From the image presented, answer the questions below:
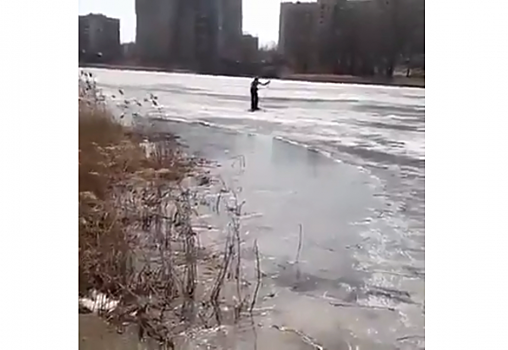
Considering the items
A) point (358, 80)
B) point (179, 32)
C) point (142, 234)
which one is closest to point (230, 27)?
point (179, 32)

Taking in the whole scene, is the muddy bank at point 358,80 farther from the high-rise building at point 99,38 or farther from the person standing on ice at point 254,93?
the high-rise building at point 99,38

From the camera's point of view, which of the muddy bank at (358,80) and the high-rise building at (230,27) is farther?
the high-rise building at (230,27)

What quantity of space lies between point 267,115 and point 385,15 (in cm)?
32

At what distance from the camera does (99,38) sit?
4.80ft

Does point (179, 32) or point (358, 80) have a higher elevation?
point (179, 32)

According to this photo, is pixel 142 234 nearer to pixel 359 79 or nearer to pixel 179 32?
pixel 179 32

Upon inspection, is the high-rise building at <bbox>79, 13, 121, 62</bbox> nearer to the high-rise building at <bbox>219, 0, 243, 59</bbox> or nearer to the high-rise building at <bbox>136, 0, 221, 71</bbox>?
the high-rise building at <bbox>136, 0, 221, 71</bbox>

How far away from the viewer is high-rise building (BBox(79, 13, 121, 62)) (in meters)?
1.45

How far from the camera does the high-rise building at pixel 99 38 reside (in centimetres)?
145

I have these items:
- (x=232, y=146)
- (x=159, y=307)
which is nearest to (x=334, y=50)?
(x=232, y=146)

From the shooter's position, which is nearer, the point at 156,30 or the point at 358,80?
the point at 358,80

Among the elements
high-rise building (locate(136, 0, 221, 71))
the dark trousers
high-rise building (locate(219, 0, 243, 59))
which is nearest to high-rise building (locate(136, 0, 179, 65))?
high-rise building (locate(136, 0, 221, 71))

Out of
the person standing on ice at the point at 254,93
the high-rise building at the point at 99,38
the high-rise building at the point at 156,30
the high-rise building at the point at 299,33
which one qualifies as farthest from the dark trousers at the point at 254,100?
the high-rise building at the point at 99,38
